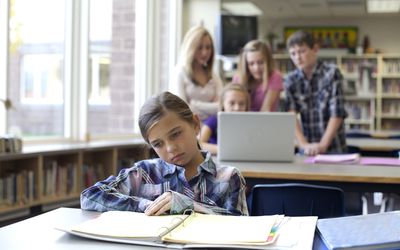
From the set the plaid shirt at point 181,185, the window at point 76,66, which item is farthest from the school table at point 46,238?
the window at point 76,66

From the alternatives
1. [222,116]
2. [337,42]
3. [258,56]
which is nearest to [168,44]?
[258,56]

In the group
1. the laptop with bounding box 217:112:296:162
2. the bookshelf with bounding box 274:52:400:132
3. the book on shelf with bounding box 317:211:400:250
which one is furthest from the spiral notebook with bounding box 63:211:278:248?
the bookshelf with bounding box 274:52:400:132

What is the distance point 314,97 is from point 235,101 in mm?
751

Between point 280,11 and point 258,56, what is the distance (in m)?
5.97

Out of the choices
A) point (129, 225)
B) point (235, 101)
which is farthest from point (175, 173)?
point (235, 101)

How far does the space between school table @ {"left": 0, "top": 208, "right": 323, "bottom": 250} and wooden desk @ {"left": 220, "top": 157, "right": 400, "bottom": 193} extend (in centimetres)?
113

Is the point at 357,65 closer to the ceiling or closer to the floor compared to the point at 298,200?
closer to the ceiling

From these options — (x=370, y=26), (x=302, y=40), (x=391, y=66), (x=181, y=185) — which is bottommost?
(x=181, y=185)

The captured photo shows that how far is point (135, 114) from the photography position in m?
5.14

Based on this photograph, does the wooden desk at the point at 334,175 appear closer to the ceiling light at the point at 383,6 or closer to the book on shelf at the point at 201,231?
the book on shelf at the point at 201,231

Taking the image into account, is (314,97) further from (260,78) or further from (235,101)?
(235,101)

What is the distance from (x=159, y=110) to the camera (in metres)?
1.59

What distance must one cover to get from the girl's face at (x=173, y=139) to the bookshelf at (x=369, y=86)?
24.3 feet

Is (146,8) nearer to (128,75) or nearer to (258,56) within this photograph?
(128,75)
